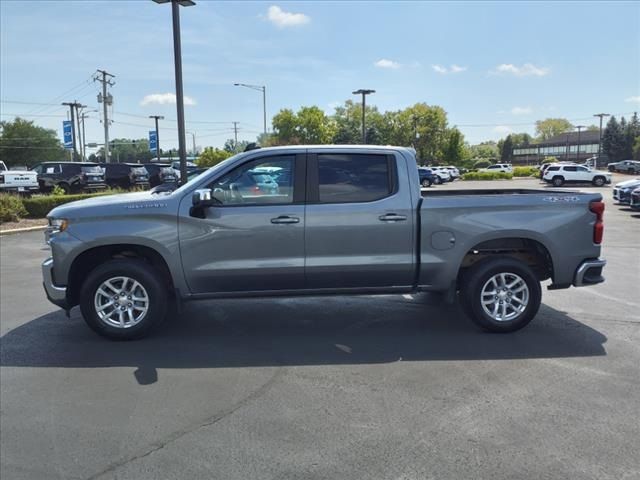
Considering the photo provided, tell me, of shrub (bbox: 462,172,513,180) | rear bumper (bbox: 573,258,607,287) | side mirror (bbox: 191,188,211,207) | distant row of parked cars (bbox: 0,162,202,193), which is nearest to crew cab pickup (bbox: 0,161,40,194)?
distant row of parked cars (bbox: 0,162,202,193)

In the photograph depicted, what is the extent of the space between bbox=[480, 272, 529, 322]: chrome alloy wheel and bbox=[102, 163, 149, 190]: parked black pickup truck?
1020 inches

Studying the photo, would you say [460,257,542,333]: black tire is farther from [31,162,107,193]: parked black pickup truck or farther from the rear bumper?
[31,162,107,193]: parked black pickup truck

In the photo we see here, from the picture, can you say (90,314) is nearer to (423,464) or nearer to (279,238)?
(279,238)

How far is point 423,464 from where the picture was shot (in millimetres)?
3129

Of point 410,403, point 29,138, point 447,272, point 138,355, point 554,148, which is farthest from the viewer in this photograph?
point 554,148

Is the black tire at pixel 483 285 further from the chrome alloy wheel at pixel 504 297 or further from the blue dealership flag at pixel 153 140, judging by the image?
the blue dealership flag at pixel 153 140

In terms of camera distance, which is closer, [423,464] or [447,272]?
[423,464]

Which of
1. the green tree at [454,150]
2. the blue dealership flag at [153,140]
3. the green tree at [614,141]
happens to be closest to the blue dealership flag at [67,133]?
the blue dealership flag at [153,140]

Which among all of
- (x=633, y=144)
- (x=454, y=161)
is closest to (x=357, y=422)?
(x=454, y=161)

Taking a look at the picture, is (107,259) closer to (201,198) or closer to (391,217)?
(201,198)

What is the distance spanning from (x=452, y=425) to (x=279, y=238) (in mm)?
2509

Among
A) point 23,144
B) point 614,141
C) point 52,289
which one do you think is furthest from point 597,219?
point 614,141

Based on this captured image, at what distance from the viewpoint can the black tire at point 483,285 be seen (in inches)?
217

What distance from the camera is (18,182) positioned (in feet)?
73.8
